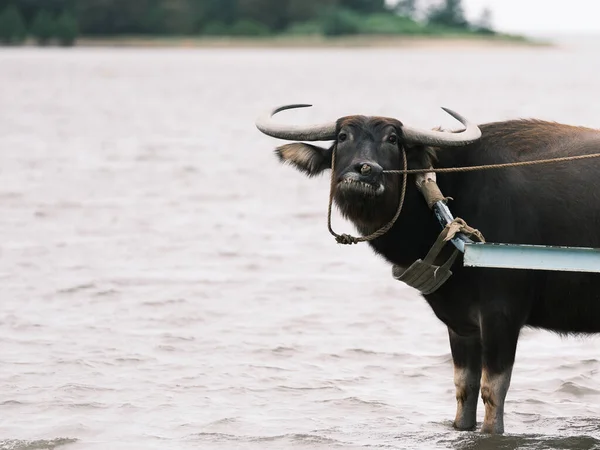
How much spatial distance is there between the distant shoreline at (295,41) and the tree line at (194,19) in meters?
0.83

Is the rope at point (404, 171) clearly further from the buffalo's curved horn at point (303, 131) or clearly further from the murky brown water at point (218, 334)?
the murky brown water at point (218, 334)

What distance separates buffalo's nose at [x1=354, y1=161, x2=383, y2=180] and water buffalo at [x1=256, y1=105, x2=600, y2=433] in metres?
0.09

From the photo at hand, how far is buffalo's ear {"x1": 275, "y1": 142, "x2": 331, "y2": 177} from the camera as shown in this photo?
6434mm

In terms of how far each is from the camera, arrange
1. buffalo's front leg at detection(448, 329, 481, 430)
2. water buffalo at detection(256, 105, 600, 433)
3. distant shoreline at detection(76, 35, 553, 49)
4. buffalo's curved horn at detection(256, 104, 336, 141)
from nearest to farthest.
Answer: water buffalo at detection(256, 105, 600, 433) → buffalo's curved horn at detection(256, 104, 336, 141) → buffalo's front leg at detection(448, 329, 481, 430) → distant shoreline at detection(76, 35, 553, 49)

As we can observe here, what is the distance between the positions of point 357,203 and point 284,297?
463 centimetres

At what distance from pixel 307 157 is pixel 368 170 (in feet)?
1.81

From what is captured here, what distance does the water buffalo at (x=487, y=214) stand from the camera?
20.5 feet

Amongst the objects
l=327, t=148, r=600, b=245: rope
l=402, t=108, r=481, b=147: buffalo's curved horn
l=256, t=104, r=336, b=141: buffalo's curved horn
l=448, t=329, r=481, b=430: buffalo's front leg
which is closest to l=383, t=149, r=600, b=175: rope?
l=327, t=148, r=600, b=245: rope

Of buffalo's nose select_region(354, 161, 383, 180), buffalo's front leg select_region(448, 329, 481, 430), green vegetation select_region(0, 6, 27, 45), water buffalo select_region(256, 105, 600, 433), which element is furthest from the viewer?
green vegetation select_region(0, 6, 27, 45)

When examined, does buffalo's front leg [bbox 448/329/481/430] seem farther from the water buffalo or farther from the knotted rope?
the knotted rope

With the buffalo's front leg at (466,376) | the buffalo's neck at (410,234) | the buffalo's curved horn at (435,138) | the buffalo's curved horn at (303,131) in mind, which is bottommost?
the buffalo's front leg at (466,376)

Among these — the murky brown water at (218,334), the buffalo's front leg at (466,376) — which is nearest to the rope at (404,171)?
the buffalo's front leg at (466,376)

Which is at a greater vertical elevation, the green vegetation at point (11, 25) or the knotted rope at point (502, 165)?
the knotted rope at point (502, 165)

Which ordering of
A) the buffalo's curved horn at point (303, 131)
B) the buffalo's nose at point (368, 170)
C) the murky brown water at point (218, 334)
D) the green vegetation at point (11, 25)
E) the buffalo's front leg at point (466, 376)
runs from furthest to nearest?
the green vegetation at point (11, 25) < the murky brown water at point (218, 334) < the buffalo's front leg at point (466, 376) < the buffalo's curved horn at point (303, 131) < the buffalo's nose at point (368, 170)
